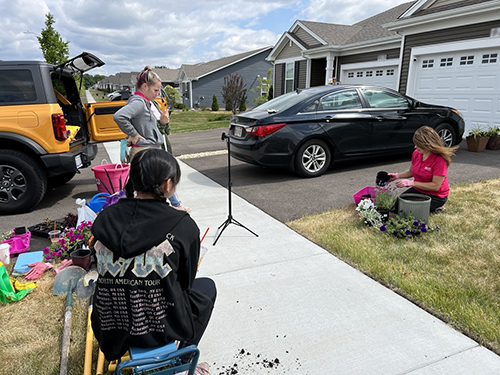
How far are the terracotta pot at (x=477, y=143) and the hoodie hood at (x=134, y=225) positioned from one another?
8223 mm

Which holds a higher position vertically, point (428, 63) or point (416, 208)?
point (428, 63)

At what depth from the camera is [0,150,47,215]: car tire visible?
463 centimetres

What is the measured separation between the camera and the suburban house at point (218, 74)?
36.6 meters

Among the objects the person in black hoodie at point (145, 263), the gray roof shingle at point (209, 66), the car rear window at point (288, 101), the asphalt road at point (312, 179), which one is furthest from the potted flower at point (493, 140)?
the gray roof shingle at point (209, 66)

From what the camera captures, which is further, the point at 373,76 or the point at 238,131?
the point at 373,76

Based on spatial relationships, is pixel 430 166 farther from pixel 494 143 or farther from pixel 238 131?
pixel 494 143

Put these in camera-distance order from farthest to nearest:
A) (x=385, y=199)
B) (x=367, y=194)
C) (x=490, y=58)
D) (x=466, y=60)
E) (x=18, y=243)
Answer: (x=466, y=60)
(x=490, y=58)
(x=367, y=194)
(x=385, y=199)
(x=18, y=243)

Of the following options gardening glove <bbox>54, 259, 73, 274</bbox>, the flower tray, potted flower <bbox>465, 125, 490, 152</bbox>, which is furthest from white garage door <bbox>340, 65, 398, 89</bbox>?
gardening glove <bbox>54, 259, 73, 274</bbox>

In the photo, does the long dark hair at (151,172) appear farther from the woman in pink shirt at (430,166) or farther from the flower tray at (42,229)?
the woman in pink shirt at (430,166)

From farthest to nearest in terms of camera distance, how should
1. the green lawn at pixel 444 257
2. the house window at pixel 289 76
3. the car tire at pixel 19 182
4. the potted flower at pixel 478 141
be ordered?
the house window at pixel 289 76
the potted flower at pixel 478 141
the car tire at pixel 19 182
the green lawn at pixel 444 257

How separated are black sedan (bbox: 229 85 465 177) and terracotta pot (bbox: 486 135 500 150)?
6.74ft

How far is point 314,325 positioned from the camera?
2.46 metres

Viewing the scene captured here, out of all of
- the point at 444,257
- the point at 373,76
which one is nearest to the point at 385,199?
the point at 444,257

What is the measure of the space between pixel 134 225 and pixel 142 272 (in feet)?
0.66
